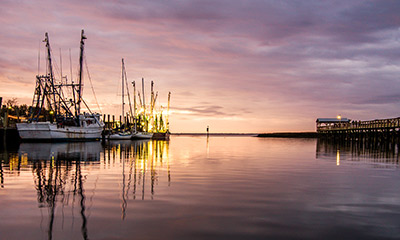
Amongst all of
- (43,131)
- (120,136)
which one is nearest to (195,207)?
(43,131)

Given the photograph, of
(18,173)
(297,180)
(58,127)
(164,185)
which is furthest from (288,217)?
(58,127)

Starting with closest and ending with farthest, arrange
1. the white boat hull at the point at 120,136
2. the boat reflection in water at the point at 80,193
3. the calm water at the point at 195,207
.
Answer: the calm water at the point at 195,207, the boat reflection in water at the point at 80,193, the white boat hull at the point at 120,136

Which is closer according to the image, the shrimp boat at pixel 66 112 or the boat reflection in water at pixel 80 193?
the boat reflection in water at pixel 80 193

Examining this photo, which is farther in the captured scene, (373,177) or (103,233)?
(373,177)

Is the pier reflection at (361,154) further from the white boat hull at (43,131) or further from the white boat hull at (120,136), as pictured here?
the white boat hull at (120,136)

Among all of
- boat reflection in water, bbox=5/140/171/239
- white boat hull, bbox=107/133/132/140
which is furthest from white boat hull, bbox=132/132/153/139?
boat reflection in water, bbox=5/140/171/239

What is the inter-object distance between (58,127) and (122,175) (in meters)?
46.8

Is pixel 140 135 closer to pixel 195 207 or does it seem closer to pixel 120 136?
pixel 120 136

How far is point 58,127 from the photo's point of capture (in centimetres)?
5834

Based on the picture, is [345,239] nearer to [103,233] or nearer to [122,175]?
[103,233]

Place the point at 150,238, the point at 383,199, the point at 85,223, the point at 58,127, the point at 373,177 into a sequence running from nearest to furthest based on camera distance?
1. the point at 150,238
2. the point at 85,223
3. the point at 383,199
4. the point at 373,177
5. the point at 58,127

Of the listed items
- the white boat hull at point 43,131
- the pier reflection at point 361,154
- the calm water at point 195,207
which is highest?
the white boat hull at point 43,131

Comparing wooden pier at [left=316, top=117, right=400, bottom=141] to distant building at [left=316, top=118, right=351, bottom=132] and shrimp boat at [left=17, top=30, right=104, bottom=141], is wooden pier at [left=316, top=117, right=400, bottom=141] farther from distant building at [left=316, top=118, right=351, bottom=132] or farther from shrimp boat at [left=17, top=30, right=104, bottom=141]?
shrimp boat at [left=17, top=30, right=104, bottom=141]

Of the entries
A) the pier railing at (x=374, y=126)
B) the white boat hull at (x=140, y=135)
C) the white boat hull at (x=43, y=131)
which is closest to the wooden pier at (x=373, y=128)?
the pier railing at (x=374, y=126)
